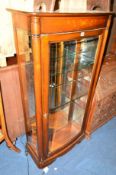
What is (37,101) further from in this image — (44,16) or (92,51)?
(92,51)

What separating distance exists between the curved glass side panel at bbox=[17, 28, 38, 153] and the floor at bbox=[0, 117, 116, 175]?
0.22m

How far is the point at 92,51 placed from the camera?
1.35m

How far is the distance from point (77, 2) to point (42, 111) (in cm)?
98

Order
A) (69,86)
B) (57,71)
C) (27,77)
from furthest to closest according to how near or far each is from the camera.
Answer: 1. (69,86)
2. (57,71)
3. (27,77)

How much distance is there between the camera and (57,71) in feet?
4.53

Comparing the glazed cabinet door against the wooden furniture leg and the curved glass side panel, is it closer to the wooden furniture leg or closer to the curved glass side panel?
the curved glass side panel

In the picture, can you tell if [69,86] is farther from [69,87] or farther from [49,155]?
[49,155]

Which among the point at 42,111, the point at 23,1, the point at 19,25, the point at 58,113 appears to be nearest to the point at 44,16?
the point at 19,25

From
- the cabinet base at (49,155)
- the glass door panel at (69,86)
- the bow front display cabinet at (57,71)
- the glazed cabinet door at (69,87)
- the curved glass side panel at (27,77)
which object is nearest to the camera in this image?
the bow front display cabinet at (57,71)

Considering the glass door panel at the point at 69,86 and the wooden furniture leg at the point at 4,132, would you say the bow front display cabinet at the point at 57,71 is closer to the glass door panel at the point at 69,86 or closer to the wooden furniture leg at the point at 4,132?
the glass door panel at the point at 69,86

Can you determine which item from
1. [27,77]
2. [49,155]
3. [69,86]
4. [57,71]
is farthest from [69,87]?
[49,155]

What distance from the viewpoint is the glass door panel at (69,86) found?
1312 millimetres

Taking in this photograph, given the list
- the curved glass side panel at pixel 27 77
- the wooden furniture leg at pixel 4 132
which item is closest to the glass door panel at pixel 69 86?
the curved glass side panel at pixel 27 77

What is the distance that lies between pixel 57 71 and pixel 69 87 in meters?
0.29
